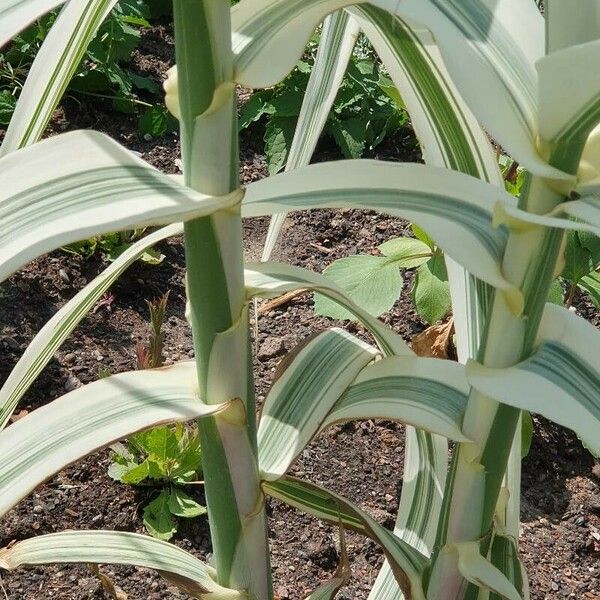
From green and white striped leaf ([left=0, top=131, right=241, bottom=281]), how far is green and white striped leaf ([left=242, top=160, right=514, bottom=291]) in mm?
50

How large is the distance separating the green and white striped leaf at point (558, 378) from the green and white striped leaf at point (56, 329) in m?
0.23

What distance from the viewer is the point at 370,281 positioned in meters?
1.33

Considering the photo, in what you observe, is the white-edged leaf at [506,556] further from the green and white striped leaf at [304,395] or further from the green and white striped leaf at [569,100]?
the green and white striped leaf at [569,100]

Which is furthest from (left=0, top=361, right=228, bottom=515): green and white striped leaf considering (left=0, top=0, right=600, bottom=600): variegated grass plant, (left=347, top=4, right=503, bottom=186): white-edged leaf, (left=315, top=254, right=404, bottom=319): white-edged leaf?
(left=315, top=254, right=404, bottom=319): white-edged leaf

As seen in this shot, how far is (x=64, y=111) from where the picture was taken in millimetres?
1910

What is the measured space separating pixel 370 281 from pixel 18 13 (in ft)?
3.25

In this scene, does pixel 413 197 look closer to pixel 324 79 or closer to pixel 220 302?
pixel 220 302

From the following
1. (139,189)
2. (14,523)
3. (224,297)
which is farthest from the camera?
(14,523)

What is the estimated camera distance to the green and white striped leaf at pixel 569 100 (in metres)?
0.31

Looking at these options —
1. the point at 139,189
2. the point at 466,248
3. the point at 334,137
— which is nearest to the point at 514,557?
the point at 466,248

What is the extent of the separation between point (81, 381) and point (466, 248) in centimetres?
115

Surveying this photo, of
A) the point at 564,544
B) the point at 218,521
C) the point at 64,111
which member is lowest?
the point at 218,521

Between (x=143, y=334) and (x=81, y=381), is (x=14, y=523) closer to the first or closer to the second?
(x=81, y=381)

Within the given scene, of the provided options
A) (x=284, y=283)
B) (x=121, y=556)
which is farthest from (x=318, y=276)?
(x=121, y=556)
